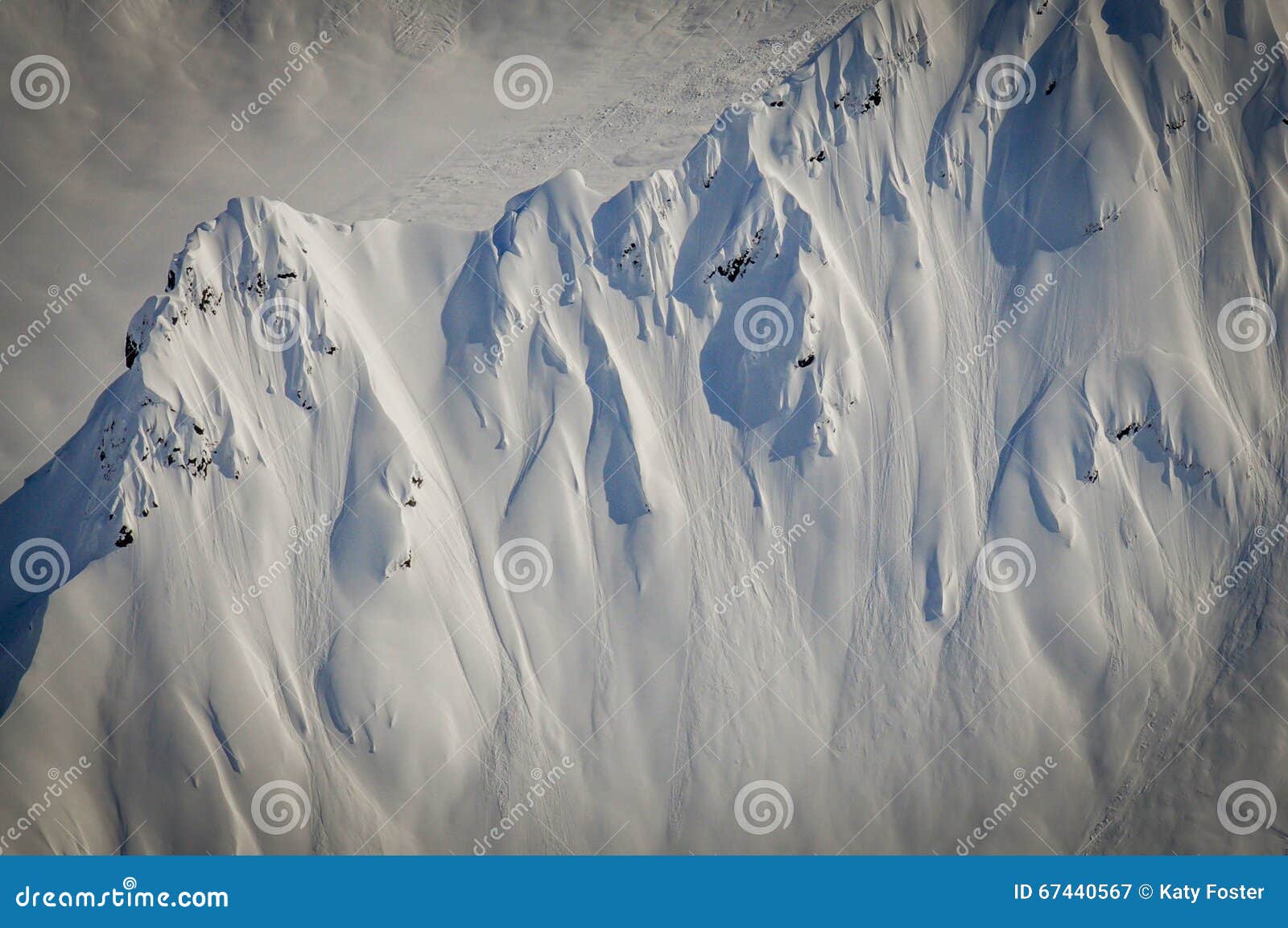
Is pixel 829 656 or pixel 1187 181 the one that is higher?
pixel 1187 181

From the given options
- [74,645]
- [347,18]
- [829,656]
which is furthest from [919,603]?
[347,18]

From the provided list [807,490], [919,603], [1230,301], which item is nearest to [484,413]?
[807,490]

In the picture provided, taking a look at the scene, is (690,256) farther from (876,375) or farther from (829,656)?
(829,656)

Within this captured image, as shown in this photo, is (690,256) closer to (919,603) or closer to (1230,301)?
(919,603)

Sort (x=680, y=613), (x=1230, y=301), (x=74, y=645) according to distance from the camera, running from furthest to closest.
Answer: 1. (x=1230, y=301)
2. (x=680, y=613)
3. (x=74, y=645)

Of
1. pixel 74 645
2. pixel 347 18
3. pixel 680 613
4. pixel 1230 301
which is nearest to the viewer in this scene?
pixel 74 645

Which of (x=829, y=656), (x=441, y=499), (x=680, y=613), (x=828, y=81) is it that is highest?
(x=828, y=81)

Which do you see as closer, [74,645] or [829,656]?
[74,645]
